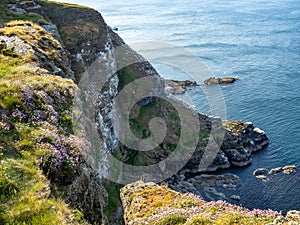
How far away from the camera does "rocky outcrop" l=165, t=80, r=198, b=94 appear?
12219 centimetres

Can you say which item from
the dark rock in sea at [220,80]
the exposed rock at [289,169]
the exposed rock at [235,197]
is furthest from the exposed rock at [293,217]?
the dark rock in sea at [220,80]

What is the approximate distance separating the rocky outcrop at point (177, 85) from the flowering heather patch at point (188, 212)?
102394mm

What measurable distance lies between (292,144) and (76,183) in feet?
251

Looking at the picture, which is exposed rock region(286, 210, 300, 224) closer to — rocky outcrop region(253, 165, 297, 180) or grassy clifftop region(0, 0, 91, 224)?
grassy clifftop region(0, 0, 91, 224)

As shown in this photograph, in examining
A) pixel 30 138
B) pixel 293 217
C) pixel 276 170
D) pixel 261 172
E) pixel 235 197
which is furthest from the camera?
pixel 261 172

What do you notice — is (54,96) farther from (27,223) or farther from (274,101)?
(274,101)

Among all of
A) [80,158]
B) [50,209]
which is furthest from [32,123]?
[50,209]

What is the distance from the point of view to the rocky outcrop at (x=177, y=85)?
122 meters

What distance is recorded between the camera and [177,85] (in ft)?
420

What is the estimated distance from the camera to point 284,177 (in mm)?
69562

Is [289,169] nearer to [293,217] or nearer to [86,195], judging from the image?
[293,217]

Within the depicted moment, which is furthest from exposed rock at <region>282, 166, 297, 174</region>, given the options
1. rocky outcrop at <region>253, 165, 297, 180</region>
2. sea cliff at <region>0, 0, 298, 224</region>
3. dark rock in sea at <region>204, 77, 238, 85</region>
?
dark rock in sea at <region>204, 77, 238, 85</region>

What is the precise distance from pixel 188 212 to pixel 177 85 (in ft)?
373

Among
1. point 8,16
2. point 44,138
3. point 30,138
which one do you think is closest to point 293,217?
point 44,138
